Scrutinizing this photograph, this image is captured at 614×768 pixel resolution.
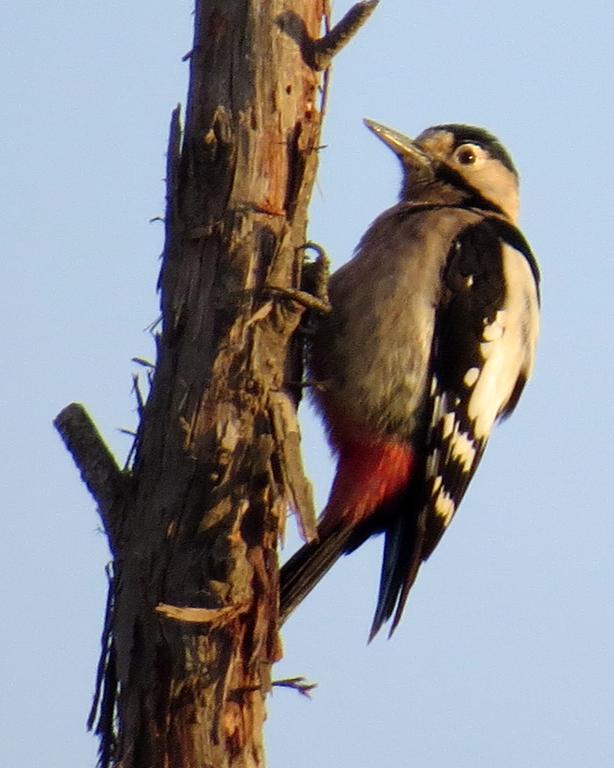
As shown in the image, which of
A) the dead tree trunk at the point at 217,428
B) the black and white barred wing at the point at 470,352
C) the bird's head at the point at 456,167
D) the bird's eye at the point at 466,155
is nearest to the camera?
the dead tree trunk at the point at 217,428

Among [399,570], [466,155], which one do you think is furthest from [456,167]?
[399,570]

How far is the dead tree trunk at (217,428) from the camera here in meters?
3.40

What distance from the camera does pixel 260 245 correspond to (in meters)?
3.70

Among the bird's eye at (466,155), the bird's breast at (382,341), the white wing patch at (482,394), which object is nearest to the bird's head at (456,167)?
the bird's eye at (466,155)

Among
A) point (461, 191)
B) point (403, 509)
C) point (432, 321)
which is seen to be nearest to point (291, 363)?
point (432, 321)

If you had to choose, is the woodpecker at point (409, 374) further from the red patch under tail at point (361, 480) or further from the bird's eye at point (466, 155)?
the bird's eye at point (466, 155)

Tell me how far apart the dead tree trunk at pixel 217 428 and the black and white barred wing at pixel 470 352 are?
98 cm

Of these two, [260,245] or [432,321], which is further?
[432,321]

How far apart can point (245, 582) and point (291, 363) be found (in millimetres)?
868

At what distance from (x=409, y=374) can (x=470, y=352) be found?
10.4 inches

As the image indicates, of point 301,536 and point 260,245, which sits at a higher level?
point 260,245

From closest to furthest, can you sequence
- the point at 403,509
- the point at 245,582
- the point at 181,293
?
the point at 245,582, the point at 181,293, the point at 403,509

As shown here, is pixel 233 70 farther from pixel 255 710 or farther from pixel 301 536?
pixel 255 710

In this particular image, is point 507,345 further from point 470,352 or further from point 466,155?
point 466,155
